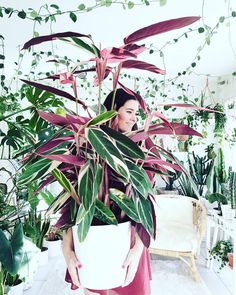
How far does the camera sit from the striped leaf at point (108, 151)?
20.7 inches

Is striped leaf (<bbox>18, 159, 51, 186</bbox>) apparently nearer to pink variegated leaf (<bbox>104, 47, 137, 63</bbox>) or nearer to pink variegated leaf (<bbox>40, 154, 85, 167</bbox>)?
pink variegated leaf (<bbox>40, 154, 85, 167</bbox>)

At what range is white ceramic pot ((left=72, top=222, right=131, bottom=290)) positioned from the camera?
0.64 m

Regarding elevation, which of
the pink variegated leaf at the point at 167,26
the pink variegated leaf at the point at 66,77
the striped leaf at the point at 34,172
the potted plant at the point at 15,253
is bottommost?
the potted plant at the point at 15,253

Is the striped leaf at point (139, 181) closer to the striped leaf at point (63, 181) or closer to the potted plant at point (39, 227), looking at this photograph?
the striped leaf at point (63, 181)

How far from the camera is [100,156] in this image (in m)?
0.57

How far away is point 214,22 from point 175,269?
7.98 feet

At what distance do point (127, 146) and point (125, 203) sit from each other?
174mm

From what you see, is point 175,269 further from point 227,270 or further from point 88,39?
point 88,39

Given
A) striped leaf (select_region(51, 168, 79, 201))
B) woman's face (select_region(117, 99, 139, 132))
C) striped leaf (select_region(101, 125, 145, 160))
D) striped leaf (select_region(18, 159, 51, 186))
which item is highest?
woman's face (select_region(117, 99, 139, 132))

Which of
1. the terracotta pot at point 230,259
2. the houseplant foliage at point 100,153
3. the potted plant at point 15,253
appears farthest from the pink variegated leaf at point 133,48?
the terracotta pot at point 230,259

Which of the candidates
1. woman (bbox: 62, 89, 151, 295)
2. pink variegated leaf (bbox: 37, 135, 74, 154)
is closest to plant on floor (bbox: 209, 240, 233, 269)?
woman (bbox: 62, 89, 151, 295)

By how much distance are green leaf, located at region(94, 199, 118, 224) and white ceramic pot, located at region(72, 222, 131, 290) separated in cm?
2

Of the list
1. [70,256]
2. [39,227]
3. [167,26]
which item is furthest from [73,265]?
[39,227]

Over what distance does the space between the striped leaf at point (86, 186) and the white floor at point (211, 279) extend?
206 centimetres
